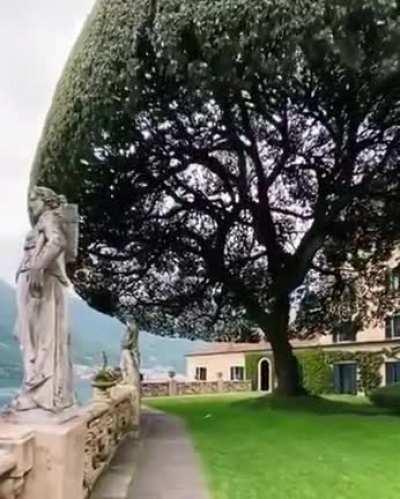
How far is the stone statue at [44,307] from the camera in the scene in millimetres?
5850

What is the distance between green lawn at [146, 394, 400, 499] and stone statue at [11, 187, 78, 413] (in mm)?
3265

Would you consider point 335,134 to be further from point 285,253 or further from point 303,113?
point 285,253

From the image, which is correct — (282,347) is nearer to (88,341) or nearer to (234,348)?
(88,341)

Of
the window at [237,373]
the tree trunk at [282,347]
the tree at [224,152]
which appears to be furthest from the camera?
the window at [237,373]

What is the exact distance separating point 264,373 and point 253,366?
0.89 m

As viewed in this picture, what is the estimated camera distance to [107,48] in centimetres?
1709

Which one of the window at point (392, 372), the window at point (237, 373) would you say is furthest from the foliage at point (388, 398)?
the window at point (237, 373)

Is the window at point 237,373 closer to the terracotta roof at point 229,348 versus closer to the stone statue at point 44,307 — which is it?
the terracotta roof at point 229,348

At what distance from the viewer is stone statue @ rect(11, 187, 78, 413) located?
585 centimetres

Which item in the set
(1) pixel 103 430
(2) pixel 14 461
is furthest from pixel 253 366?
(2) pixel 14 461

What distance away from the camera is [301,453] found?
40.2 ft

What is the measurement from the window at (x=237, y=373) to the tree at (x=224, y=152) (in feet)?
81.0

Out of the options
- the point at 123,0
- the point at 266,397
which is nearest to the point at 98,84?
the point at 123,0

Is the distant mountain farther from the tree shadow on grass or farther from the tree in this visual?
the tree shadow on grass
